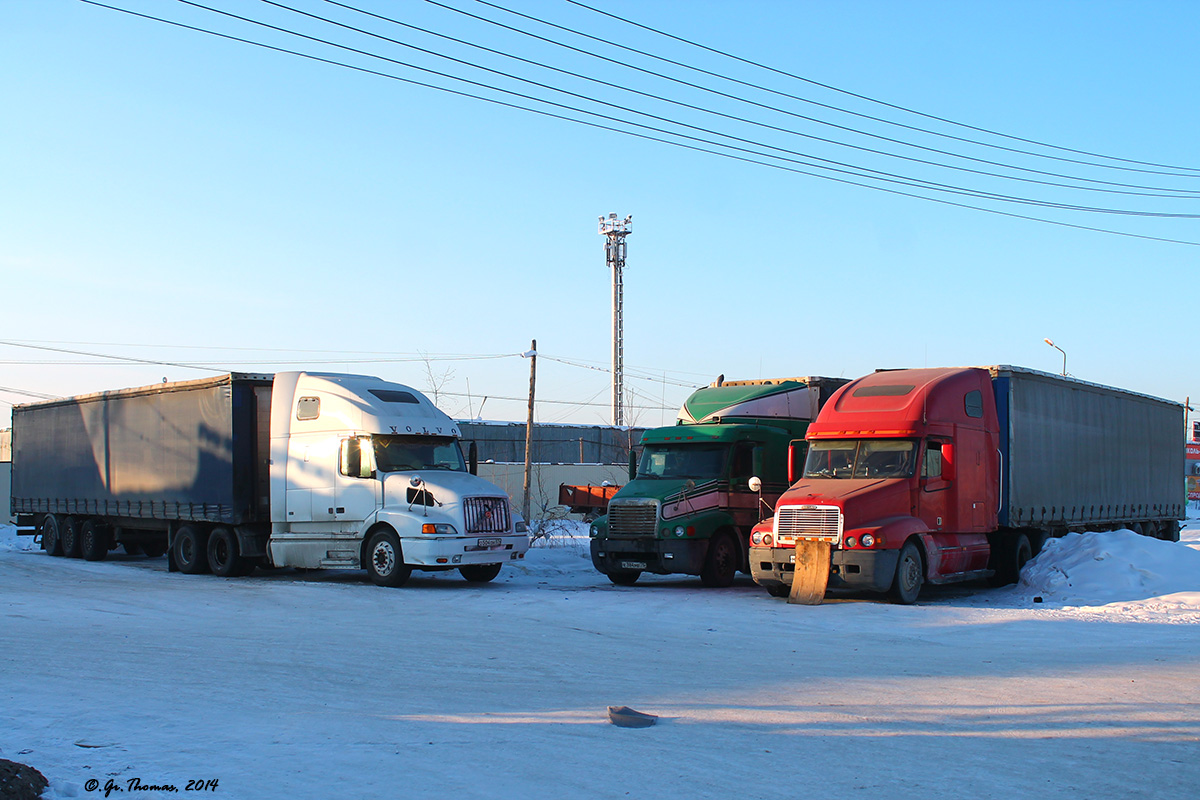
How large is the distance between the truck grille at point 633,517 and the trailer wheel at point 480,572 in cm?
229

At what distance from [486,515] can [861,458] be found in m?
6.25

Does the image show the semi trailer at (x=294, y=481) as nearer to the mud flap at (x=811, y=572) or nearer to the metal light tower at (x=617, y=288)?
the mud flap at (x=811, y=572)

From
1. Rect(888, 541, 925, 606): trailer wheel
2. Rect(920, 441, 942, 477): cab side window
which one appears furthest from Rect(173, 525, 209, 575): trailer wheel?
Rect(920, 441, 942, 477): cab side window

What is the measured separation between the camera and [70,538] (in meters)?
26.8

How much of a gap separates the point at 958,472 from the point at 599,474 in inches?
1094

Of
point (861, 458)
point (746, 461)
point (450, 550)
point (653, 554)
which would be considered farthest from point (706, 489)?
point (450, 550)

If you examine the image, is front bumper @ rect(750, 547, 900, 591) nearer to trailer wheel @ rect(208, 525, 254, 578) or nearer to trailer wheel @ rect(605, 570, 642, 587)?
trailer wheel @ rect(605, 570, 642, 587)

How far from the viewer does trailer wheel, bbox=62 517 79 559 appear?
87.7ft

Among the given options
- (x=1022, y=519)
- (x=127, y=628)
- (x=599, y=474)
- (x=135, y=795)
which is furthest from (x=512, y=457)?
(x=135, y=795)

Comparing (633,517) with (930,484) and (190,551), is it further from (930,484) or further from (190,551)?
(190,551)

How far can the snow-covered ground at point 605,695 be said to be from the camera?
239 inches

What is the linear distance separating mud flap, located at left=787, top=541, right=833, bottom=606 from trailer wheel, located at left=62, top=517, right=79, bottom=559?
758 inches

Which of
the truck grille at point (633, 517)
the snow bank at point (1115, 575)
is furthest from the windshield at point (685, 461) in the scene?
the snow bank at point (1115, 575)

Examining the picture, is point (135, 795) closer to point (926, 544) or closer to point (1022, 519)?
point (926, 544)
